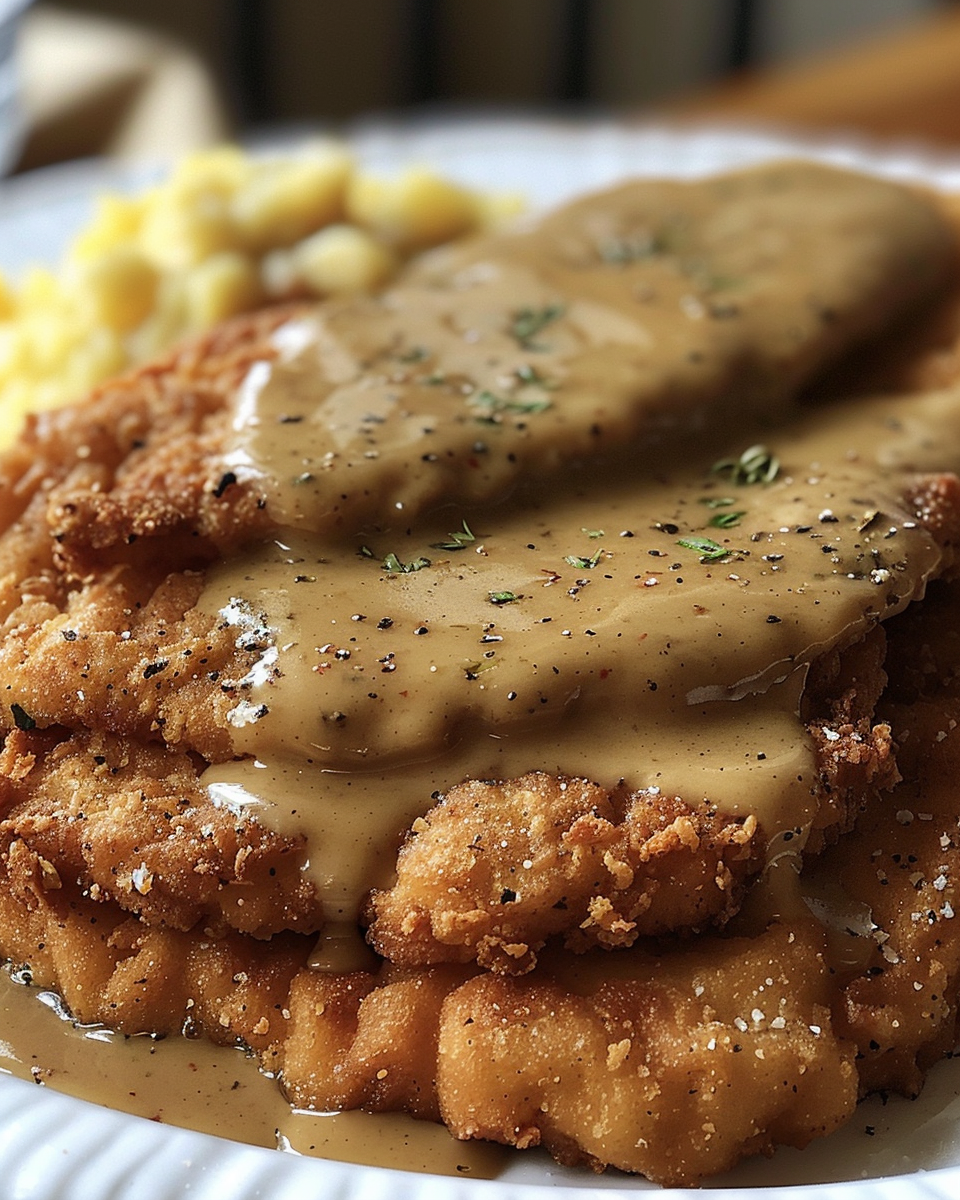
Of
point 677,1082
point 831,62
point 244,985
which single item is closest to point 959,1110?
point 677,1082

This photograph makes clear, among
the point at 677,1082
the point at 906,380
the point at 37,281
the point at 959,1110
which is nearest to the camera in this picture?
the point at 677,1082

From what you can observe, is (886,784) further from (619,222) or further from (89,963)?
(619,222)

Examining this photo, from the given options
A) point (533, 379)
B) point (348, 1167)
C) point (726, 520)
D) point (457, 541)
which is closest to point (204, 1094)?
point (348, 1167)

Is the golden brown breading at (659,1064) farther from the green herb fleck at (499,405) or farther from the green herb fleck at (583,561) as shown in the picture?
the green herb fleck at (499,405)

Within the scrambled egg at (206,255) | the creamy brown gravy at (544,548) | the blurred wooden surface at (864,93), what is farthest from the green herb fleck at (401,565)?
the blurred wooden surface at (864,93)

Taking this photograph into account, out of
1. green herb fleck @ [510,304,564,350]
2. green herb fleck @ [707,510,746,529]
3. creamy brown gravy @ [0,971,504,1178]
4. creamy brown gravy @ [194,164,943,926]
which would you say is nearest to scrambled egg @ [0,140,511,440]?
creamy brown gravy @ [194,164,943,926]

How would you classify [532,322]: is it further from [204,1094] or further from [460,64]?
[460,64]
